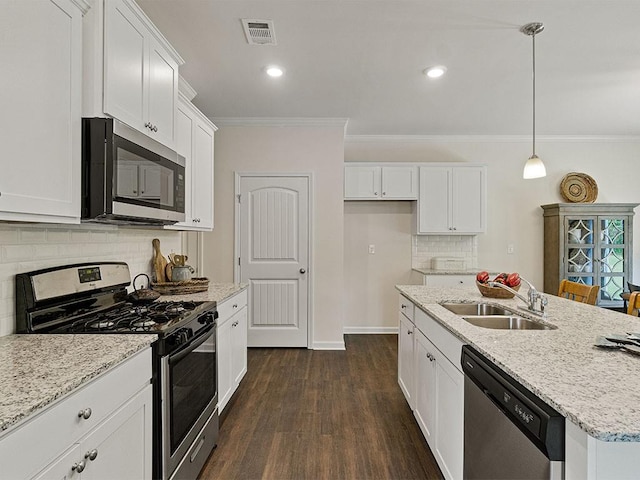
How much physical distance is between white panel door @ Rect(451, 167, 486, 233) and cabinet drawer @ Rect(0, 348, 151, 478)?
4.24m

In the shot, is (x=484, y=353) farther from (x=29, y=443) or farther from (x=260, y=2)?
(x=260, y=2)

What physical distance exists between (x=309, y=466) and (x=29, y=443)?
1.61 meters

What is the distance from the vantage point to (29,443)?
35.2 inches

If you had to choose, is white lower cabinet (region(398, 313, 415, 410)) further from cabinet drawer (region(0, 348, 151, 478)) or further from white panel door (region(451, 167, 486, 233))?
white panel door (region(451, 167, 486, 233))

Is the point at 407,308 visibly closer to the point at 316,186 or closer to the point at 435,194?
the point at 316,186

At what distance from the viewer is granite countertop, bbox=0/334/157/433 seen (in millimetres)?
913

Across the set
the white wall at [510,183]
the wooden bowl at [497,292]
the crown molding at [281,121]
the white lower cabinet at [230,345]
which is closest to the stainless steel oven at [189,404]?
the white lower cabinet at [230,345]

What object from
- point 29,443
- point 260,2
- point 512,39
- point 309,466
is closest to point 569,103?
point 512,39

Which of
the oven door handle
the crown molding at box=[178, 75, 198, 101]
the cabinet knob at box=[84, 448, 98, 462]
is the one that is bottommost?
the cabinet knob at box=[84, 448, 98, 462]

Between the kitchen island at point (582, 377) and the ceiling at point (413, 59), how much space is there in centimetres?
181

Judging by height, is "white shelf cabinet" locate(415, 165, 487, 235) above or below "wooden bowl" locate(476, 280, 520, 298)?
above

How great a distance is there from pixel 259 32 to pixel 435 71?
145 cm

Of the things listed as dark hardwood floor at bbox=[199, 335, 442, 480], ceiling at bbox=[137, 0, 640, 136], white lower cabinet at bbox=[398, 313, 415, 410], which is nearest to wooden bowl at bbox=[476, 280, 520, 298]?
white lower cabinet at bbox=[398, 313, 415, 410]

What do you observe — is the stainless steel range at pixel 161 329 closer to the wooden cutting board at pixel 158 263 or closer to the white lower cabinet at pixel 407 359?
the wooden cutting board at pixel 158 263
